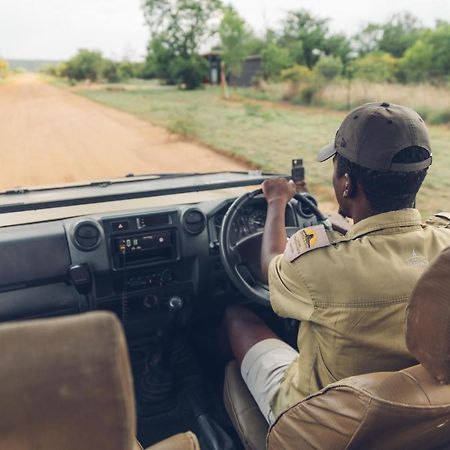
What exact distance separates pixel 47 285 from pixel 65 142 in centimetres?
1110

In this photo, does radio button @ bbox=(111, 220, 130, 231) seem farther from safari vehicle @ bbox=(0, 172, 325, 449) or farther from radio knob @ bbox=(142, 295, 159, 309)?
radio knob @ bbox=(142, 295, 159, 309)

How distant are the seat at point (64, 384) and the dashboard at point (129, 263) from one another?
5.22ft

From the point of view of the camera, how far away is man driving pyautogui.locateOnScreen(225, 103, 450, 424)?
61.5 inches

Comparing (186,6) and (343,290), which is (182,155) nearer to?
(343,290)

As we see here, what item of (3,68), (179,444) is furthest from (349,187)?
(3,68)

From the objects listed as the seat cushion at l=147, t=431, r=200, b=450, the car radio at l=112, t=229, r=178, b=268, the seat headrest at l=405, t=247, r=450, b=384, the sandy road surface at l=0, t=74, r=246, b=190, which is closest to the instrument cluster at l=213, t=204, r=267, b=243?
the car radio at l=112, t=229, r=178, b=268

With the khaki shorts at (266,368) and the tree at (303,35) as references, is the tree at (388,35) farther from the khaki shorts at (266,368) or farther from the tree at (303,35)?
the khaki shorts at (266,368)

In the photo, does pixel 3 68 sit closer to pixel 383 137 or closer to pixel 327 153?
pixel 327 153

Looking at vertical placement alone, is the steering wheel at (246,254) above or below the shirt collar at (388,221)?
below

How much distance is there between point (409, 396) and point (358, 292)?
0.35 metres

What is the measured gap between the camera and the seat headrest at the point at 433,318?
4.14 ft

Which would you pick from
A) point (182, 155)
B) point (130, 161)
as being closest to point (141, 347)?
point (130, 161)

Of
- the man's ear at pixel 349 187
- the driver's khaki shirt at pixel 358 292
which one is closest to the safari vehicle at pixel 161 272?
the driver's khaki shirt at pixel 358 292

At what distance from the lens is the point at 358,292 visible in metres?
1.55
